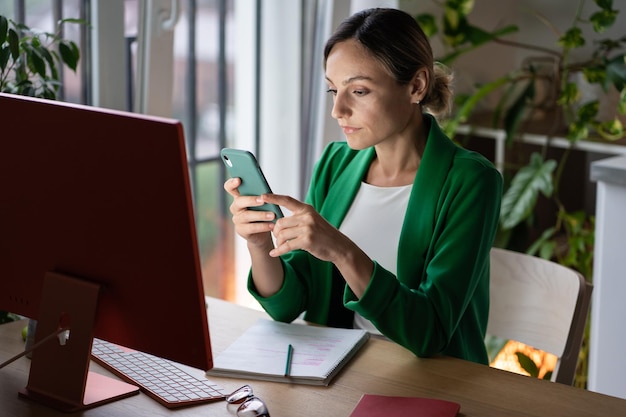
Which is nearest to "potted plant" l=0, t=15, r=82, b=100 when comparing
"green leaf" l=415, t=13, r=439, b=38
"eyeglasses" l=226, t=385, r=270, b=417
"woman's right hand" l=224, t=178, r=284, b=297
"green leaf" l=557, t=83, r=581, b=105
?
"woman's right hand" l=224, t=178, r=284, b=297

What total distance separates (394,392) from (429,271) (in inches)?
11.6

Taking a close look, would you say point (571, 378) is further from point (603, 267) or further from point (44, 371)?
point (44, 371)

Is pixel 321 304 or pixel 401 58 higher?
pixel 401 58

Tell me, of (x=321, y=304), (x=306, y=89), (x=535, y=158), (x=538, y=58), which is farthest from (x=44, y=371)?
(x=538, y=58)

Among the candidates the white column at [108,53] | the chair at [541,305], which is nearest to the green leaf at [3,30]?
the white column at [108,53]

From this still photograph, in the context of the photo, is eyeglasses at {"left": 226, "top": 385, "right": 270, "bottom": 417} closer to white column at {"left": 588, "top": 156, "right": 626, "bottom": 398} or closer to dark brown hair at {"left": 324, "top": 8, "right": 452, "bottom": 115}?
dark brown hair at {"left": 324, "top": 8, "right": 452, "bottom": 115}

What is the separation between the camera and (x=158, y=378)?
1290 mm

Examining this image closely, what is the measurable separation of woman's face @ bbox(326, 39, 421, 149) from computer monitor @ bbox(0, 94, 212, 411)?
1.88ft

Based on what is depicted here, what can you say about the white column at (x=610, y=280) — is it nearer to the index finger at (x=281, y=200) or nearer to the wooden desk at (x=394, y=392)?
the wooden desk at (x=394, y=392)

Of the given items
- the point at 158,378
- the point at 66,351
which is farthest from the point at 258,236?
the point at 66,351

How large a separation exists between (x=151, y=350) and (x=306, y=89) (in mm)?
1989

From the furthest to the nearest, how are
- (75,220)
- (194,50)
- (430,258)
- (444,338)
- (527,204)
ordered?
(527,204) < (194,50) < (430,258) < (444,338) < (75,220)

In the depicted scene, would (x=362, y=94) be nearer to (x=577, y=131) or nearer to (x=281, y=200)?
(x=281, y=200)

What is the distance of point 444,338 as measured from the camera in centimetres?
144
